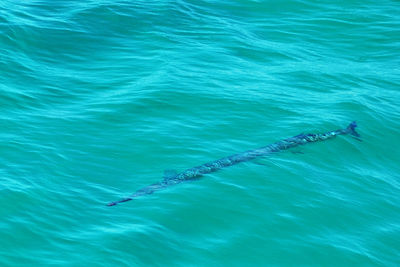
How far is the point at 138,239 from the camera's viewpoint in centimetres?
1115

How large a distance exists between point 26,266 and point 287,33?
1311 cm

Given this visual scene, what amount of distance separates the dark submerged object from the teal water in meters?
0.19

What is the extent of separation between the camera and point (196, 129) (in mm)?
15094

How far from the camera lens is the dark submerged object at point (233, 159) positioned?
12.7 meters

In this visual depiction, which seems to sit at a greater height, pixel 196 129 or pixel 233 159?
pixel 196 129

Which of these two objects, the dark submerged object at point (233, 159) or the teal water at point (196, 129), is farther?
the dark submerged object at point (233, 159)

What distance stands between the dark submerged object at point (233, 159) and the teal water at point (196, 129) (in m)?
0.19

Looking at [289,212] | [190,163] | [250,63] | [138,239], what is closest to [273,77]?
[250,63]

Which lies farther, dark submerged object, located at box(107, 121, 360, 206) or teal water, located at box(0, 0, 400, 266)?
dark submerged object, located at box(107, 121, 360, 206)

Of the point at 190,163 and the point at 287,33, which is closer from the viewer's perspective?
the point at 190,163

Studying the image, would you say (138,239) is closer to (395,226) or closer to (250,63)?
(395,226)

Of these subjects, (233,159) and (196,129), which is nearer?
(233,159)

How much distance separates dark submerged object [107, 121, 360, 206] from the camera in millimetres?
12711

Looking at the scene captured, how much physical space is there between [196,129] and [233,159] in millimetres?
1646
